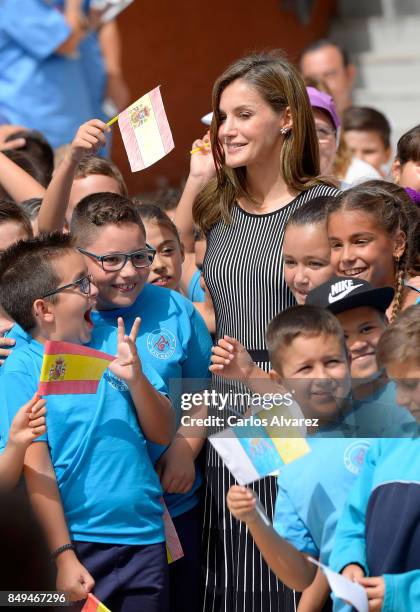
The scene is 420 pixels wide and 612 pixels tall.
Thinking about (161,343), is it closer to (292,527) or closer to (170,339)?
(170,339)

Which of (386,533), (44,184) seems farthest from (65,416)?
(44,184)

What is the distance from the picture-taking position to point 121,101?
6.66 meters

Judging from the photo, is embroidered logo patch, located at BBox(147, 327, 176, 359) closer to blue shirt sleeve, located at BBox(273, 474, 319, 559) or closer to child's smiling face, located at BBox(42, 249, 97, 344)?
child's smiling face, located at BBox(42, 249, 97, 344)

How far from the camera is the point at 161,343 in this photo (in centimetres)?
334

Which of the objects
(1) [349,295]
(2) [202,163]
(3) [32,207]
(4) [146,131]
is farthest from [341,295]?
(3) [32,207]

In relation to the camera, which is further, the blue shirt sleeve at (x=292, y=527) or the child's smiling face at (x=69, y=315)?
the child's smiling face at (x=69, y=315)

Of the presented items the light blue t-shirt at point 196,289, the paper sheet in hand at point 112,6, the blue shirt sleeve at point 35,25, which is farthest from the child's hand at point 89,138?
the paper sheet in hand at point 112,6

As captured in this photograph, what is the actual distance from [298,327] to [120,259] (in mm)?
754

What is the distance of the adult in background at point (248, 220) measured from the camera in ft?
10.9

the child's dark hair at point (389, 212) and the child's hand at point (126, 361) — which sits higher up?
the child's dark hair at point (389, 212)

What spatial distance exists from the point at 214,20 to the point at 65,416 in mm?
6688

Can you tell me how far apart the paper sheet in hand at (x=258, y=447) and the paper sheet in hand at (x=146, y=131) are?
1172 millimetres

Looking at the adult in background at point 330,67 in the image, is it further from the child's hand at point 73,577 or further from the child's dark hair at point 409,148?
the child's hand at point 73,577

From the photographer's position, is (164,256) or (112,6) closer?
(164,256)
